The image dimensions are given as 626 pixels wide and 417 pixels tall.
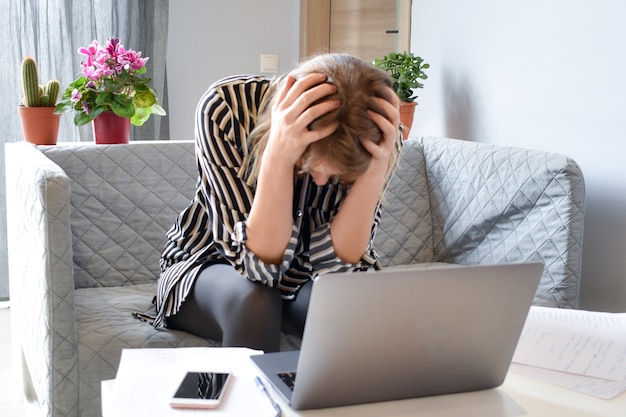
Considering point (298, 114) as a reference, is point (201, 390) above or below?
below

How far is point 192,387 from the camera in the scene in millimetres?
857

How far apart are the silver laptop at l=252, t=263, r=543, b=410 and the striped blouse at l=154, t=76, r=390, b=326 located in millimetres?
494

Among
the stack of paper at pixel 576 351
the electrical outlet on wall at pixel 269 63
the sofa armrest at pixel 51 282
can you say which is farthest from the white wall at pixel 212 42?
the stack of paper at pixel 576 351

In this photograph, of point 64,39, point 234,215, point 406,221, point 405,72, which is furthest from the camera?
point 64,39

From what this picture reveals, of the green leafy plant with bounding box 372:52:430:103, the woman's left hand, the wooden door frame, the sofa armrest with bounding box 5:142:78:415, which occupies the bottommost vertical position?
the sofa armrest with bounding box 5:142:78:415

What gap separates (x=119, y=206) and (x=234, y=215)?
2.12 feet

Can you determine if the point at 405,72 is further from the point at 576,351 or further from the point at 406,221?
the point at 576,351

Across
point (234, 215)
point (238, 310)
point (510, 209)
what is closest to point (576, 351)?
point (238, 310)

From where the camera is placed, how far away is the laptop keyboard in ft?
2.93

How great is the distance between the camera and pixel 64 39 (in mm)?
2887

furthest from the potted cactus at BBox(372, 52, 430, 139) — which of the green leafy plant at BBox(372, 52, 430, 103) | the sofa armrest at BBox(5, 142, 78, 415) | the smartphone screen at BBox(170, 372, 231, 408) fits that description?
the smartphone screen at BBox(170, 372, 231, 408)

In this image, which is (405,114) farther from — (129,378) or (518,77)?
(129,378)

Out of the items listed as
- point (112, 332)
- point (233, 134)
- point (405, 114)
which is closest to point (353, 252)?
point (233, 134)

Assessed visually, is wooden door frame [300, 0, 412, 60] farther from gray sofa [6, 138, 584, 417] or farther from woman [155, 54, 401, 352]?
woman [155, 54, 401, 352]
